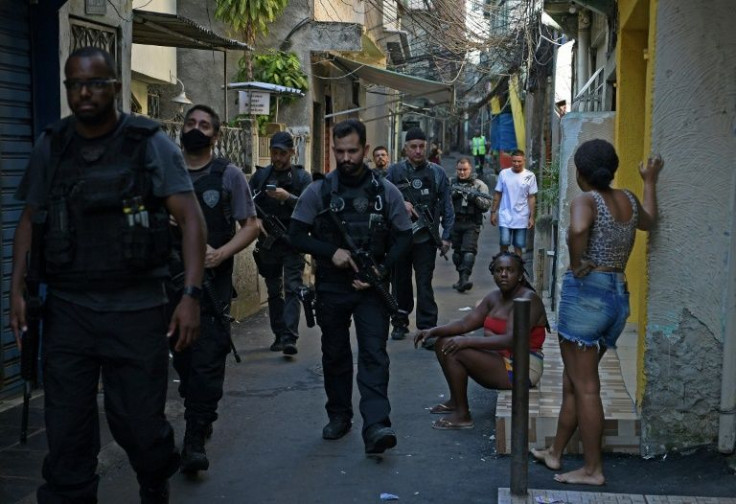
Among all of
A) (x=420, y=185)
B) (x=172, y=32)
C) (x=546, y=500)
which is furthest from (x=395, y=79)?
(x=546, y=500)

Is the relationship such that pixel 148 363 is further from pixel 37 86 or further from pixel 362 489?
pixel 37 86

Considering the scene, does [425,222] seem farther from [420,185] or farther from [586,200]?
[586,200]

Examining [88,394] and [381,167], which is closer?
[88,394]

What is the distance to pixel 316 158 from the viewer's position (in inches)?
744

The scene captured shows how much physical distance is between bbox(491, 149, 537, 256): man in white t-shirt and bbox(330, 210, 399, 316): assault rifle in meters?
7.87

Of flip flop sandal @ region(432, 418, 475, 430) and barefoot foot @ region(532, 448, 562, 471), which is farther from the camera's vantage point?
flip flop sandal @ region(432, 418, 475, 430)

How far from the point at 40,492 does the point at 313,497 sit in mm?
1627

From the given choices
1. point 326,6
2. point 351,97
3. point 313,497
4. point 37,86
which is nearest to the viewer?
point 313,497

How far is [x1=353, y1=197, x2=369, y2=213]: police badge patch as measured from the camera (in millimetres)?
6355

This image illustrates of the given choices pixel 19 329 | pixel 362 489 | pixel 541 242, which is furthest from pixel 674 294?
pixel 541 242

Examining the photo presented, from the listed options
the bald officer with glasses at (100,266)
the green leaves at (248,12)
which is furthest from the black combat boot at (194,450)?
the green leaves at (248,12)

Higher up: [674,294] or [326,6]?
[326,6]

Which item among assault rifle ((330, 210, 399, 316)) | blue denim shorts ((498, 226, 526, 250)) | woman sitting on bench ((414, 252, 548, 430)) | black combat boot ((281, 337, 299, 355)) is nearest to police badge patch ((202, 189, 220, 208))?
assault rifle ((330, 210, 399, 316))

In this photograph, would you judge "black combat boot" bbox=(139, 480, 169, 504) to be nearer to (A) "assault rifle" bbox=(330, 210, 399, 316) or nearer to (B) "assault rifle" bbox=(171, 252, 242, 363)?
(B) "assault rifle" bbox=(171, 252, 242, 363)
